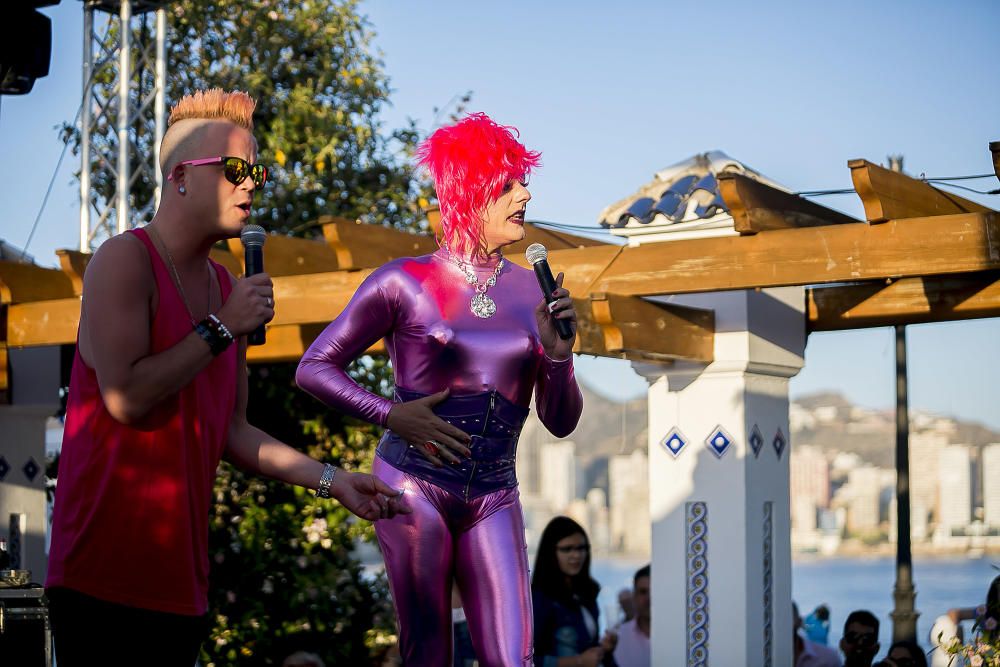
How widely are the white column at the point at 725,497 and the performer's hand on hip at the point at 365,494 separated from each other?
6006mm

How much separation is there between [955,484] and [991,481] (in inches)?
354

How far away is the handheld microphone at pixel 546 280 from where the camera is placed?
12.0 ft

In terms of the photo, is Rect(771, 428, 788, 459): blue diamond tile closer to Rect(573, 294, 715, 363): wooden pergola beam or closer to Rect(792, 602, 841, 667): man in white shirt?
Rect(573, 294, 715, 363): wooden pergola beam

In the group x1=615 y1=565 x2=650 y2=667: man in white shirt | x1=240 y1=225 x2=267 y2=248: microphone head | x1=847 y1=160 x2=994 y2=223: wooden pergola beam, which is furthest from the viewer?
x1=615 y1=565 x2=650 y2=667: man in white shirt

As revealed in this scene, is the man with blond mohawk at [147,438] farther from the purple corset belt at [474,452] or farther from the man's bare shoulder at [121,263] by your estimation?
the purple corset belt at [474,452]

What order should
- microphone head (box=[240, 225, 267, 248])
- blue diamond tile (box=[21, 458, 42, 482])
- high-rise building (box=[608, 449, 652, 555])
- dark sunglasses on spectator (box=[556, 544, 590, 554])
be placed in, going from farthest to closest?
high-rise building (box=[608, 449, 652, 555]) → blue diamond tile (box=[21, 458, 42, 482]) → dark sunglasses on spectator (box=[556, 544, 590, 554]) → microphone head (box=[240, 225, 267, 248])

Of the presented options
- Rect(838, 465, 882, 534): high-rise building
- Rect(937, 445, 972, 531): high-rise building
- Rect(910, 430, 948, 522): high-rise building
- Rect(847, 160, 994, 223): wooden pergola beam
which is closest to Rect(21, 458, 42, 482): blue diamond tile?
Rect(847, 160, 994, 223): wooden pergola beam

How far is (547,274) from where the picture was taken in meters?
3.66

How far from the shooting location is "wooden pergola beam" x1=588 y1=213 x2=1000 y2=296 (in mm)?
7023

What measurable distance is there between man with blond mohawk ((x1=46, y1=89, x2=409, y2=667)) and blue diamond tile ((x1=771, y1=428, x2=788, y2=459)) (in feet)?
22.4

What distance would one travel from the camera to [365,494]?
3.06m

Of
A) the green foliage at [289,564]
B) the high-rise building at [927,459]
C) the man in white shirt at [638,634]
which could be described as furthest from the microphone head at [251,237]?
the high-rise building at [927,459]

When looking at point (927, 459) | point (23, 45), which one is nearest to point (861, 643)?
point (23, 45)

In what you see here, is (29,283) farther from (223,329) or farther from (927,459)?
(927,459)
